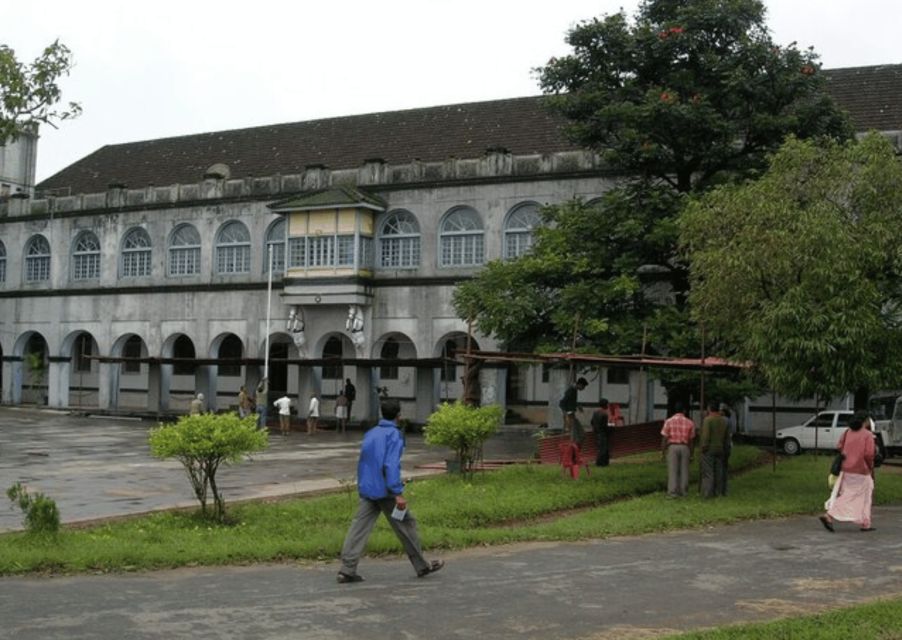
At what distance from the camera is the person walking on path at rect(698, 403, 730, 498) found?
15000 millimetres

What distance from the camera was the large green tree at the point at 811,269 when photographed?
46.8 feet

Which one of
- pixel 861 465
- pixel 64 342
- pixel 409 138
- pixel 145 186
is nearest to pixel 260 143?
pixel 145 186

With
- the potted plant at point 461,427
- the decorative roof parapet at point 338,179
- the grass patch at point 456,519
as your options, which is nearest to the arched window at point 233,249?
the decorative roof parapet at point 338,179

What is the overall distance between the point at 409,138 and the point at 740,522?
26.4 m

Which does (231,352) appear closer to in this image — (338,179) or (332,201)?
(338,179)

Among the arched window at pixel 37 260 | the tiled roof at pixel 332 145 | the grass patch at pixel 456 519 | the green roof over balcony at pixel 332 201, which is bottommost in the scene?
the grass patch at pixel 456 519

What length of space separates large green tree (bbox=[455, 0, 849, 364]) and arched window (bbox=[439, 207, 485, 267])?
9.85 meters

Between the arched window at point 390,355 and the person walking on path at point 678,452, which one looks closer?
the person walking on path at point 678,452

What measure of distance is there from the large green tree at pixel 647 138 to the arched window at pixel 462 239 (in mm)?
9849

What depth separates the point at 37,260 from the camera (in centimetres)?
4091

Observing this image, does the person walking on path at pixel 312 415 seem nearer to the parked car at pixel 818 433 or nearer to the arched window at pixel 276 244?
the arched window at pixel 276 244

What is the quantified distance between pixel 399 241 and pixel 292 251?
3.76 meters

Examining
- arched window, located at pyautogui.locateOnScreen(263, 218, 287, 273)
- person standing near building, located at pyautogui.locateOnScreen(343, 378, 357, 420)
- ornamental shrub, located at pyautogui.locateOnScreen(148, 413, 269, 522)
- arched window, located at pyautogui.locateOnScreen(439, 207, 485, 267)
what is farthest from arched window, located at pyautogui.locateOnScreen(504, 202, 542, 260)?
ornamental shrub, located at pyautogui.locateOnScreen(148, 413, 269, 522)

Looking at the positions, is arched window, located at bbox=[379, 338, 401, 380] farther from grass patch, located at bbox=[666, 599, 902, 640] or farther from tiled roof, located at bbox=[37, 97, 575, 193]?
grass patch, located at bbox=[666, 599, 902, 640]
